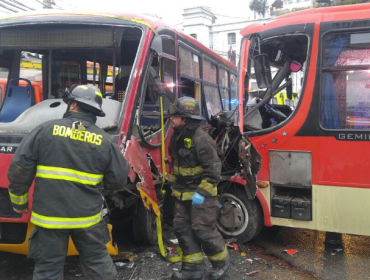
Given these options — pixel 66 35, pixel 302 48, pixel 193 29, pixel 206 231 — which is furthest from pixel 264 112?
pixel 193 29

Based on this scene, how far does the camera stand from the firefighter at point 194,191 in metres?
3.59

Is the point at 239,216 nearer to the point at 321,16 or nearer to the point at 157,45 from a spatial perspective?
the point at 157,45

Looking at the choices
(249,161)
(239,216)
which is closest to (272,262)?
(239,216)

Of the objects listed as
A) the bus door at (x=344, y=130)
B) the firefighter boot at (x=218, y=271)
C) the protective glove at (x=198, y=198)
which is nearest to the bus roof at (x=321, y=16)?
the bus door at (x=344, y=130)

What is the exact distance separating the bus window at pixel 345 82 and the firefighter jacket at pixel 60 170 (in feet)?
9.01

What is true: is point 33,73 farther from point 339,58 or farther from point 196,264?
point 339,58

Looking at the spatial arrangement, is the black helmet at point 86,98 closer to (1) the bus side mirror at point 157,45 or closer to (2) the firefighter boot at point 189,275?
(1) the bus side mirror at point 157,45

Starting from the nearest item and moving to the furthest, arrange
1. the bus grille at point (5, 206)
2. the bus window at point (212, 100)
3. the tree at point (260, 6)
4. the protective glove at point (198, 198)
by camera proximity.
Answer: the bus grille at point (5, 206) → the protective glove at point (198, 198) → the bus window at point (212, 100) → the tree at point (260, 6)

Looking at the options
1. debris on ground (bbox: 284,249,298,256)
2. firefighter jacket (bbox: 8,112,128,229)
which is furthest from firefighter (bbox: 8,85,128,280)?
debris on ground (bbox: 284,249,298,256)

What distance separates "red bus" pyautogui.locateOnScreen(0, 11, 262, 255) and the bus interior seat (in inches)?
0.5

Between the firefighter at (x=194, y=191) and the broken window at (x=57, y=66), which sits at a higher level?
the broken window at (x=57, y=66)

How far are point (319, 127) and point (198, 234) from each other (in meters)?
1.87

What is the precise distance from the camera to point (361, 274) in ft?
12.8

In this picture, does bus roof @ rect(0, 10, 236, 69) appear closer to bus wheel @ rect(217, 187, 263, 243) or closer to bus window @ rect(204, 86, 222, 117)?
bus window @ rect(204, 86, 222, 117)
